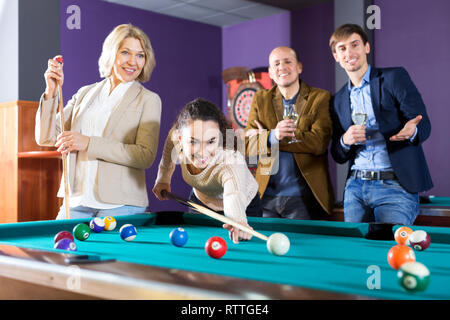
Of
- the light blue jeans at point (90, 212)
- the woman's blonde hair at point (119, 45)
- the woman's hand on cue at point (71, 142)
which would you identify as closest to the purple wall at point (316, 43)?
the woman's blonde hair at point (119, 45)

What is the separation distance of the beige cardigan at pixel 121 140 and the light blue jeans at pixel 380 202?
40.3 inches

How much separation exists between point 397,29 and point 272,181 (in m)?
2.63

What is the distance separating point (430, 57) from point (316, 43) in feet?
4.18

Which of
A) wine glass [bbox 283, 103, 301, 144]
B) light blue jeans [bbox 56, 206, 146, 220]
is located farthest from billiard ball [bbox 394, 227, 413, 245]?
light blue jeans [bbox 56, 206, 146, 220]

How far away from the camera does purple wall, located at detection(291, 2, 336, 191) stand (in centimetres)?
538

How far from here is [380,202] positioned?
253cm

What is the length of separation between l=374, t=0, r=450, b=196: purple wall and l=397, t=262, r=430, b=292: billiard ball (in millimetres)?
3831

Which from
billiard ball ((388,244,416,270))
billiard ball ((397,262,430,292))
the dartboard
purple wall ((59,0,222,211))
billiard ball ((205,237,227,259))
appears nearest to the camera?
billiard ball ((397,262,430,292))

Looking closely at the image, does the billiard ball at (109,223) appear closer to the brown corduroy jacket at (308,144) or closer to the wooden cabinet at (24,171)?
the brown corduroy jacket at (308,144)

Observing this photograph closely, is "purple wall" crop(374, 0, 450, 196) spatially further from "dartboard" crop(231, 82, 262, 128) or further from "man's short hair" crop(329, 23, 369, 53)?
"man's short hair" crop(329, 23, 369, 53)

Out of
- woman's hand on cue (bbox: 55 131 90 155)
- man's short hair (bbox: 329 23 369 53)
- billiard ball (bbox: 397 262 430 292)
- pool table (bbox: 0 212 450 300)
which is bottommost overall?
pool table (bbox: 0 212 450 300)

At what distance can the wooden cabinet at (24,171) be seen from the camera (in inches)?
153

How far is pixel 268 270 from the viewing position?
4.01ft

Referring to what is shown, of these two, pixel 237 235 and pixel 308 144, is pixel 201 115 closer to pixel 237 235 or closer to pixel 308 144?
pixel 237 235
